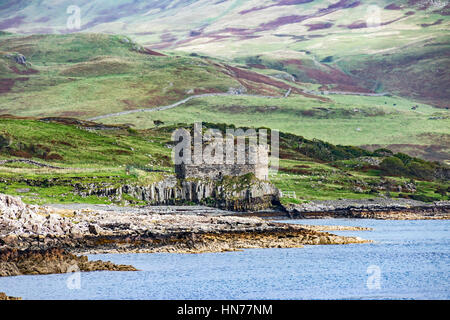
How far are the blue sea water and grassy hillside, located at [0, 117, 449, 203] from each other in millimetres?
30855

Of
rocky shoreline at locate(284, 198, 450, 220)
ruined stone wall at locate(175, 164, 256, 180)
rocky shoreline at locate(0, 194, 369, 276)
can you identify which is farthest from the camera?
rocky shoreline at locate(284, 198, 450, 220)

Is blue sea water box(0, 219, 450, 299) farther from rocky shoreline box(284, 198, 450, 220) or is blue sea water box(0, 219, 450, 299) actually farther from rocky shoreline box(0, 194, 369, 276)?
rocky shoreline box(284, 198, 450, 220)

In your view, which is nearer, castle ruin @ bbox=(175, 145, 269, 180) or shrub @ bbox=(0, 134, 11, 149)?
castle ruin @ bbox=(175, 145, 269, 180)

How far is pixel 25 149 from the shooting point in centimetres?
11550

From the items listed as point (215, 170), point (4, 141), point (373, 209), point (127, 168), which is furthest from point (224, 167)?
point (4, 141)

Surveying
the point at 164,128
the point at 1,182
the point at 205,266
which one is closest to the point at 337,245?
the point at 205,266

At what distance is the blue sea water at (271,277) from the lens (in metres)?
41.0

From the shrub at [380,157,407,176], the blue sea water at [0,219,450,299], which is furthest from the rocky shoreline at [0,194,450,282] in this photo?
the shrub at [380,157,407,176]

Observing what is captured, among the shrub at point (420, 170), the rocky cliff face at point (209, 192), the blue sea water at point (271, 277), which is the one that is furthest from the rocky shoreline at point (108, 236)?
the shrub at point (420, 170)

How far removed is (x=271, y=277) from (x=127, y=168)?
5909 cm

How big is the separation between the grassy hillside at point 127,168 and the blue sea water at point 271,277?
1215 inches

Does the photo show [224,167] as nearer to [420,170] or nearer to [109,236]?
[109,236]

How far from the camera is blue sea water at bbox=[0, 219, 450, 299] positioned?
41.0 m
